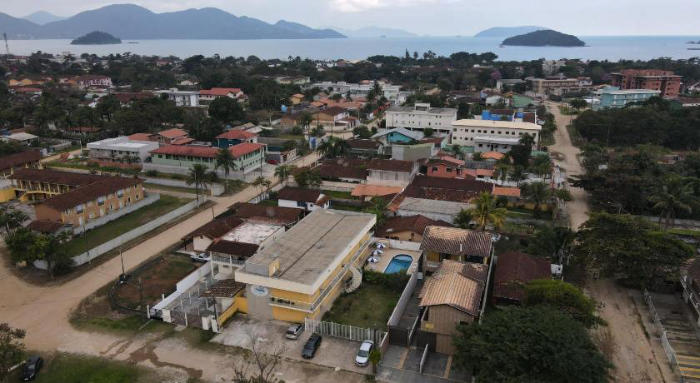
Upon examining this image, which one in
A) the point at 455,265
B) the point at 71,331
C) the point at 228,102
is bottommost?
the point at 71,331

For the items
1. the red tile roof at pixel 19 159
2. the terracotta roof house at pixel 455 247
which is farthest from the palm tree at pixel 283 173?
the red tile roof at pixel 19 159

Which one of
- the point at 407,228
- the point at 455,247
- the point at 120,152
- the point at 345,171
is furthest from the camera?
the point at 120,152

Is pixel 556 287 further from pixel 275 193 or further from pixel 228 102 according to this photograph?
pixel 228 102

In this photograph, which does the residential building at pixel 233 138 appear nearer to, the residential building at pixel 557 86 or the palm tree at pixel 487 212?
the palm tree at pixel 487 212

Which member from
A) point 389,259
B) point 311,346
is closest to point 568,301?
point 311,346

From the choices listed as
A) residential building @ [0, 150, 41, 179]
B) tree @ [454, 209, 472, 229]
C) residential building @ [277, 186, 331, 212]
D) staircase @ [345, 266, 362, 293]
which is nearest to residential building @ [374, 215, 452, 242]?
tree @ [454, 209, 472, 229]

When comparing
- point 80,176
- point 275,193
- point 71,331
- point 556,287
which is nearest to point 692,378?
point 556,287

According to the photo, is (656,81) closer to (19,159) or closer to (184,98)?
(184,98)
